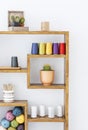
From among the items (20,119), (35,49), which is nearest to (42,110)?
(20,119)

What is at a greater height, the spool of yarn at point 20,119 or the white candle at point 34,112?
the white candle at point 34,112

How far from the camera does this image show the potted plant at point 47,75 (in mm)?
1875

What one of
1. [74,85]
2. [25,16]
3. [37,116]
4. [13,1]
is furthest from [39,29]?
[37,116]

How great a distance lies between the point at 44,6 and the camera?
77.9 inches

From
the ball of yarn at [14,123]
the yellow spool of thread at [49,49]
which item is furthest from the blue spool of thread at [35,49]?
the ball of yarn at [14,123]

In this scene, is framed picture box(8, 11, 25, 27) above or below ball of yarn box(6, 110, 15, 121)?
above

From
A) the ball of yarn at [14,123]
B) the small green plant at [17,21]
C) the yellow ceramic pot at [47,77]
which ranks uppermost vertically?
the small green plant at [17,21]

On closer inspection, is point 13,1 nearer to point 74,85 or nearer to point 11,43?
point 11,43

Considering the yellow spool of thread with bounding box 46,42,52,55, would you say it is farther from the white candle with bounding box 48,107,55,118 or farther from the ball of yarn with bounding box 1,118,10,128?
the ball of yarn with bounding box 1,118,10,128

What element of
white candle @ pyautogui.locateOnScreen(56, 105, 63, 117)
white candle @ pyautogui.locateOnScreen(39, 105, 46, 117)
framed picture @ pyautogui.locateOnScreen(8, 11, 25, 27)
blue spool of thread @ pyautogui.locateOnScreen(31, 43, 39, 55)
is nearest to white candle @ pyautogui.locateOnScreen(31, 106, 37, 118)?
white candle @ pyautogui.locateOnScreen(39, 105, 46, 117)

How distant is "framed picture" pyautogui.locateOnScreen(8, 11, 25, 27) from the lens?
185 cm

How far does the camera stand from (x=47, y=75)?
73.8 inches

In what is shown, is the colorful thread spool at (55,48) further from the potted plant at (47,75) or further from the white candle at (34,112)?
the white candle at (34,112)

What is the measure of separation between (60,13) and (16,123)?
869 mm
